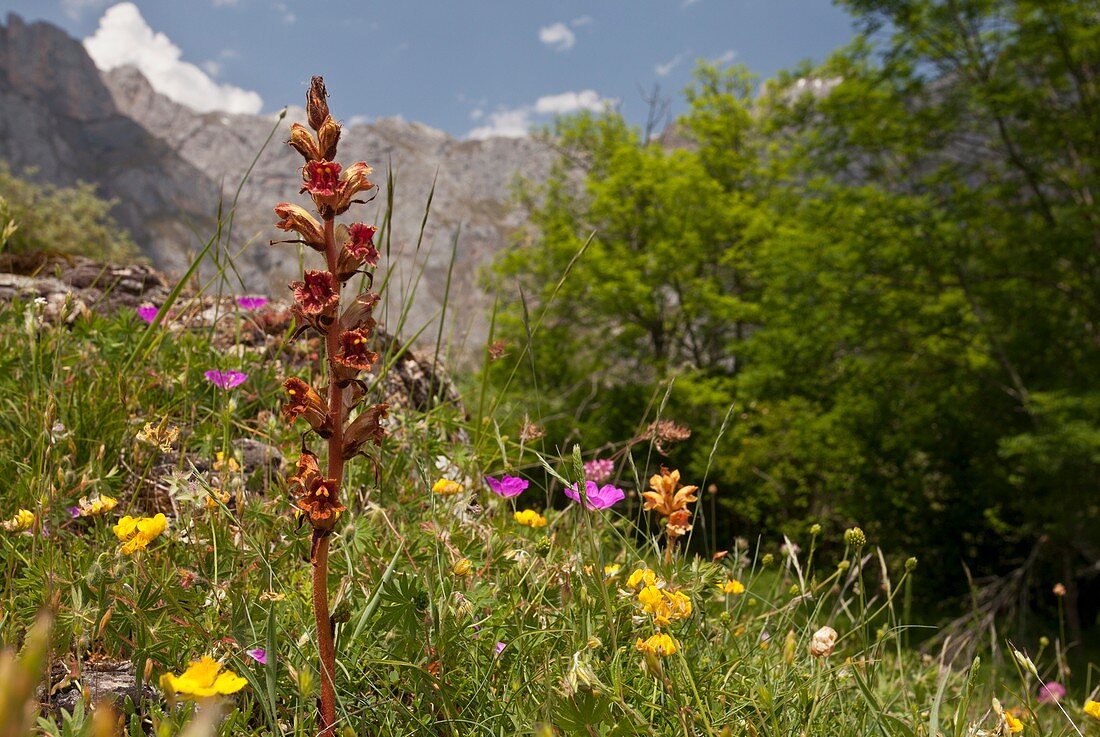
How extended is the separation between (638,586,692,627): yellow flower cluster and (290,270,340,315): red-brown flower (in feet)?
2.55

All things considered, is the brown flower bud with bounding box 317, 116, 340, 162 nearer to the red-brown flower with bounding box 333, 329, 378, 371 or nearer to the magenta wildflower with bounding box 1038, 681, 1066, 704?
the red-brown flower with bounding box 333, 329, 378, 371

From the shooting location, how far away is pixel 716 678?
1.59 metres

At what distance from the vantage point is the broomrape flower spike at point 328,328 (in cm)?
108

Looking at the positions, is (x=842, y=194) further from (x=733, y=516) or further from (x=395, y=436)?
(x=395, y=436)

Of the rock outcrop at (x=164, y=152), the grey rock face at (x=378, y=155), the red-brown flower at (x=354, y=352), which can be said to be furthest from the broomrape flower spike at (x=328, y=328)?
the grey rock face at (x=378, y=155)

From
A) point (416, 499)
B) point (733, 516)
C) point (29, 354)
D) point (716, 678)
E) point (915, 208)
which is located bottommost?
point (733, 516)

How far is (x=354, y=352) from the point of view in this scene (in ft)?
3.59

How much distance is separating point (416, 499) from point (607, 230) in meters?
20.3

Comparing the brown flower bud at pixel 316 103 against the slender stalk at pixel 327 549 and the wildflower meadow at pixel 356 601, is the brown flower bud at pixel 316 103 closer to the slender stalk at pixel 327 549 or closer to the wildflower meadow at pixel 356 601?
the wildflower meadow at pixel 356 601

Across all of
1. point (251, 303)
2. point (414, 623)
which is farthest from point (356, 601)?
point (251, 303)

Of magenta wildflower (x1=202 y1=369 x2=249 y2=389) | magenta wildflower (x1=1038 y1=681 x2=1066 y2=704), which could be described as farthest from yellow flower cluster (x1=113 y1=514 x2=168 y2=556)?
magenta wildflower (x1=1038 y1=681 x2=1066 y2=704)

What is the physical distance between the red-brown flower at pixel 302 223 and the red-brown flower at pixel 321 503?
1.18ft

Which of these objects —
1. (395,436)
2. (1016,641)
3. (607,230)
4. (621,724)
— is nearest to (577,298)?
(607,230)

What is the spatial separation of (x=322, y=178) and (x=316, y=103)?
5.0 inches
